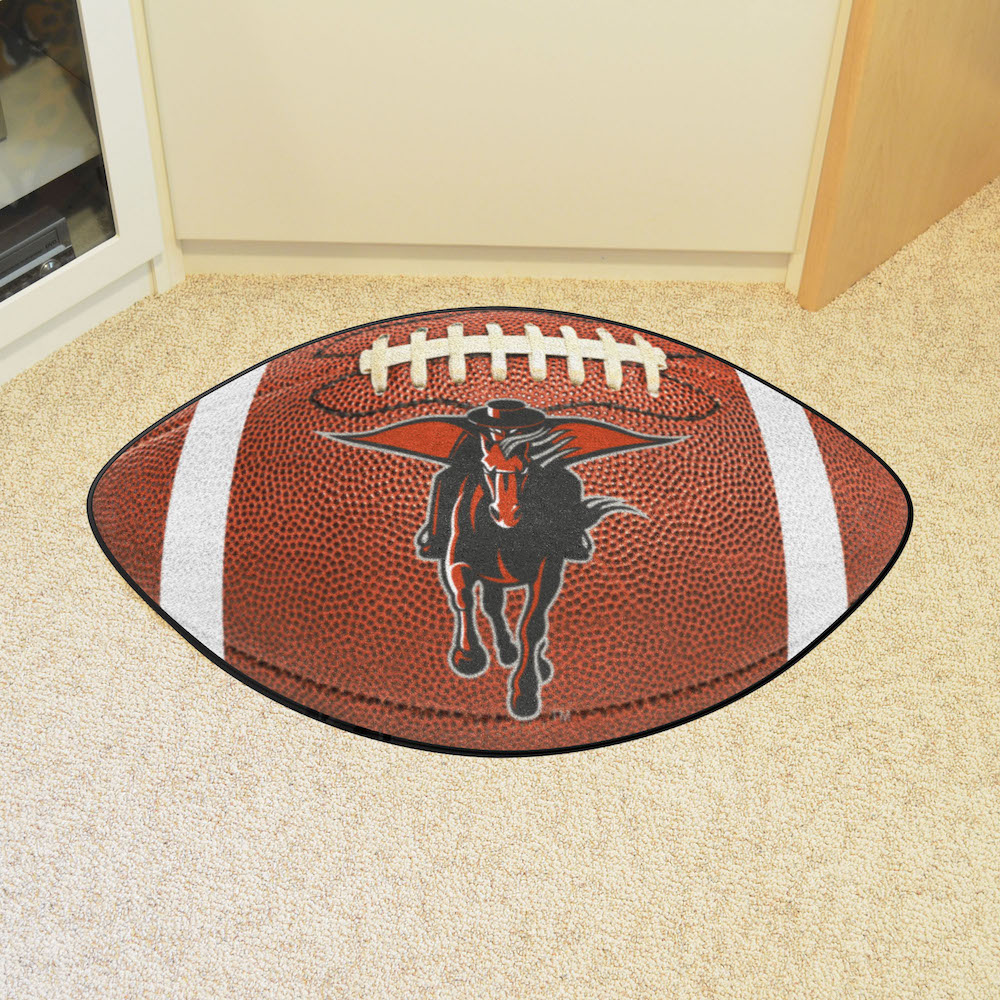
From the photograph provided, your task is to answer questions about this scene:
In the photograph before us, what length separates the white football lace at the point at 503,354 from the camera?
3.94ft

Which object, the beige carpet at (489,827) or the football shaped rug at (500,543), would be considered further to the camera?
the beige carpet at (489,827)

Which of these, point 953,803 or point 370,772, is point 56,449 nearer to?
point 370,772

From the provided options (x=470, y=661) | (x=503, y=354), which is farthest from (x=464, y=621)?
(x=503, y=354)

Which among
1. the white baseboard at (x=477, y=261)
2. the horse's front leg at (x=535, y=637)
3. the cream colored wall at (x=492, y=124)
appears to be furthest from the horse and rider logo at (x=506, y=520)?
the white baseboard at (x=477, y=261)

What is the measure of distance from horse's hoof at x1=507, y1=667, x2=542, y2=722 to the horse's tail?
0.15m

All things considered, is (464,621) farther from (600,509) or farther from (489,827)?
(489,827)

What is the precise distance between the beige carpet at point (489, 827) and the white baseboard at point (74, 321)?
28 cm

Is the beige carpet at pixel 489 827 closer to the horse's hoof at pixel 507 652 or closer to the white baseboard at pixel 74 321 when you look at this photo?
the white baseboard at pixel 74 321

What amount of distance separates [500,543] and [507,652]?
0.34 feet

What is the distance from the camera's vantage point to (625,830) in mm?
1523

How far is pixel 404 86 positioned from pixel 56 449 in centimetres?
88

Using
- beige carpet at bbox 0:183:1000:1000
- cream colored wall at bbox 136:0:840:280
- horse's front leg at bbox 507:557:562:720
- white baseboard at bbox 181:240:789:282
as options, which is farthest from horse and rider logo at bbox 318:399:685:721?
white baseboard at bbox 181:240:789:282

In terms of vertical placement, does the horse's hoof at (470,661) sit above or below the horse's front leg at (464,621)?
below

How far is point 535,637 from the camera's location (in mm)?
1111
